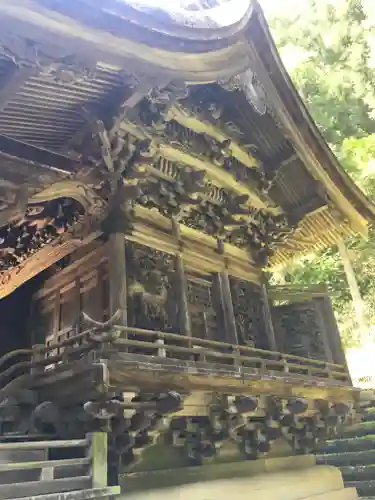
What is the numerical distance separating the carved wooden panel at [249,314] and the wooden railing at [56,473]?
3329 millimetres

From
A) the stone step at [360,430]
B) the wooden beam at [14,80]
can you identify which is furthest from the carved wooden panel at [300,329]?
the wooden beam at [14,80]

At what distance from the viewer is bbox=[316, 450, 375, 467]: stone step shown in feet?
29.2

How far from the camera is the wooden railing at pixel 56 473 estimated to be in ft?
10.1

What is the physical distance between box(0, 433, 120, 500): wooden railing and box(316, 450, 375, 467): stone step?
6.56m

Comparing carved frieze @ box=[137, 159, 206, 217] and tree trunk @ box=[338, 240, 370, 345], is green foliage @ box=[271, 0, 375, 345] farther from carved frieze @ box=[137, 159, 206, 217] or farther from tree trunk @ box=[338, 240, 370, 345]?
carved frieze @ box=[137, 159, 206, 217]

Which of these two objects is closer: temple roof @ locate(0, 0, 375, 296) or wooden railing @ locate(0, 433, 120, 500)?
wooden railing @ locate(0, 433, 120, 500)

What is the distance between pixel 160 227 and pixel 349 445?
673cm

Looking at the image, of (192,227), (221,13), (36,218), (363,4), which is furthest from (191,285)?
(363,4)

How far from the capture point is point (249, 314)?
6.96 m

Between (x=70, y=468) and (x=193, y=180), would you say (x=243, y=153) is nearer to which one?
(x=193, y=180)

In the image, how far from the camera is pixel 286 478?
6715 millimetres

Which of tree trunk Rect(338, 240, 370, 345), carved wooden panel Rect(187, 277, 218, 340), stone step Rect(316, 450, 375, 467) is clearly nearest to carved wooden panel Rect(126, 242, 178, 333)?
carved wooden panel Rect(187, 277, 218, 340)

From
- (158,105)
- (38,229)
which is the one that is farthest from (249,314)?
(158,105)

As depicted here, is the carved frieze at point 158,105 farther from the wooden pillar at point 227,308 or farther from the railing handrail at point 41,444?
the railing handrail at point 41,444
